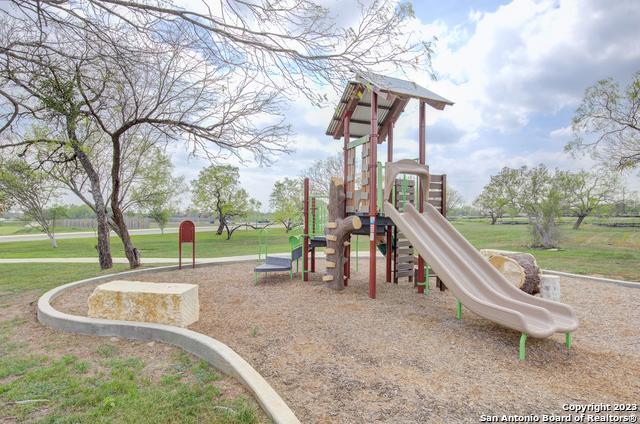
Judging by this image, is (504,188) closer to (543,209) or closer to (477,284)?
(543,209)

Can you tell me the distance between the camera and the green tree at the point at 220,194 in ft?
85.6

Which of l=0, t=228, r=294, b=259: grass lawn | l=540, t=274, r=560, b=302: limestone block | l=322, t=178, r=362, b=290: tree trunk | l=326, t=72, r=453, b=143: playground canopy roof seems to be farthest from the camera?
l=0, t=228, r=294, b=259: grass lawn

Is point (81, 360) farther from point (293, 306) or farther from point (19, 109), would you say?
point (19, 109)

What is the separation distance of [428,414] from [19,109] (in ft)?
27.4

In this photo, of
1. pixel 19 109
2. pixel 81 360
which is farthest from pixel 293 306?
pixel 19 109

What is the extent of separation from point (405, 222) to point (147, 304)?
13.3 feet

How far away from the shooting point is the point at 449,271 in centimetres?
493

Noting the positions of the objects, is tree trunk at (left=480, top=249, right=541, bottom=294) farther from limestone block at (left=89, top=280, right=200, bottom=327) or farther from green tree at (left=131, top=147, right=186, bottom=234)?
green tree at (left=131, top=147, right=186, bottom=234)

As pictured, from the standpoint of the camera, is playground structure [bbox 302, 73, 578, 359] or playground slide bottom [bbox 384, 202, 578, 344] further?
playground structure [bbox 302, 73, 578, 359]

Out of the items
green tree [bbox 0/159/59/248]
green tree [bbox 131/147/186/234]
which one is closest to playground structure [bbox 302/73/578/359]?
green tree [bbox 131/147/186/234]

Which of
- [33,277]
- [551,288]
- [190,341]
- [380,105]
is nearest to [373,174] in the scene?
[380,105]

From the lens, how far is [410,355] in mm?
3645

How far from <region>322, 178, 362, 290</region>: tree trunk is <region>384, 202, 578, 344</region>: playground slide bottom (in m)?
0.99

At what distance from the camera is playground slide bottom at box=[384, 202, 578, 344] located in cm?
388
